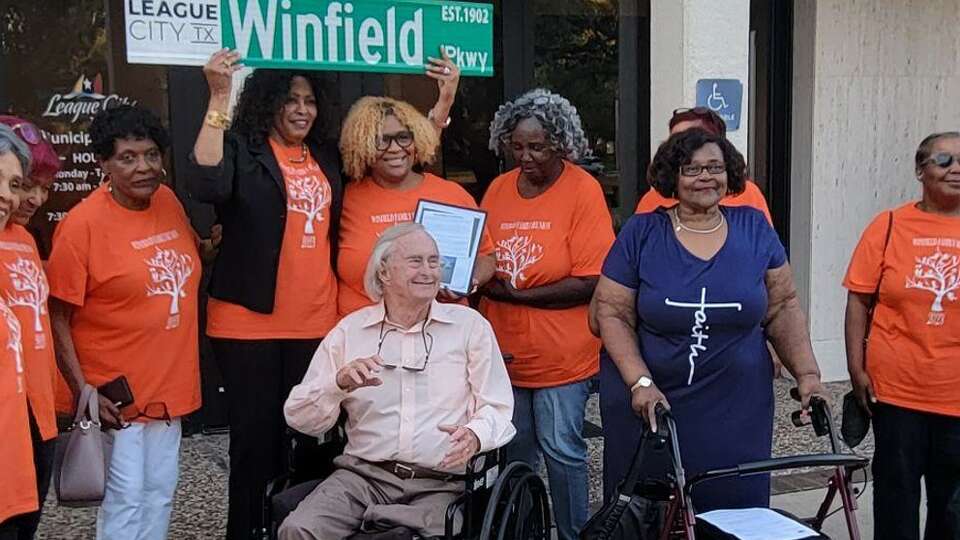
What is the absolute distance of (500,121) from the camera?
4027 mm

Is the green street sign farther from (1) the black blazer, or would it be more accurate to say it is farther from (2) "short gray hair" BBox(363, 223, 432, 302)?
(2) "short gray hair" BBox(363, 223, 432, 302)

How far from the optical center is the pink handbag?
2926 mm

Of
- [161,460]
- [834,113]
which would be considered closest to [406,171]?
[161,460]

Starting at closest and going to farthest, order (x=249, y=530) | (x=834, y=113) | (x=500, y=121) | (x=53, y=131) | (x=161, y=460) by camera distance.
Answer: (x=161, y=460) < (x=249, y=530) < (x=500, y=121) < (x=53, y=131) < (x=834, y=113)

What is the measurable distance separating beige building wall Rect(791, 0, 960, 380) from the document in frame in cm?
387

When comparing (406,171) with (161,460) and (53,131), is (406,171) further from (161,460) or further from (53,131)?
(53,131)

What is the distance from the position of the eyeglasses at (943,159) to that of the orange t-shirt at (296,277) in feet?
7.12

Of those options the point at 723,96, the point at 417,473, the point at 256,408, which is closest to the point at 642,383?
the point at 417,473

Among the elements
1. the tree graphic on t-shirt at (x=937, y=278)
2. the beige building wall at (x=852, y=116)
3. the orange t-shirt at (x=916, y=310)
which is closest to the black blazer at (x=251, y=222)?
the orange t-shirt at (x=916, y=310)

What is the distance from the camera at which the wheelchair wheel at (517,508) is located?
298 cm

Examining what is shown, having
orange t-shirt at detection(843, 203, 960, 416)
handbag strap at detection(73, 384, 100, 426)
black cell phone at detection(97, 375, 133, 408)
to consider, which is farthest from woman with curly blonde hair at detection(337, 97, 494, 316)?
orange t-shirt at detection(843, 203, 960, 416)

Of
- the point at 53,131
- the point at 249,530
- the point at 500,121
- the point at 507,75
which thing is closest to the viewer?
the point at 249,530

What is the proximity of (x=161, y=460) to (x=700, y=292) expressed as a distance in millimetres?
1891

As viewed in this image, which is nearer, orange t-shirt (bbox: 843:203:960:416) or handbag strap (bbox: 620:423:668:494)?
handbag strap (bbox: 620:423:668:494)
